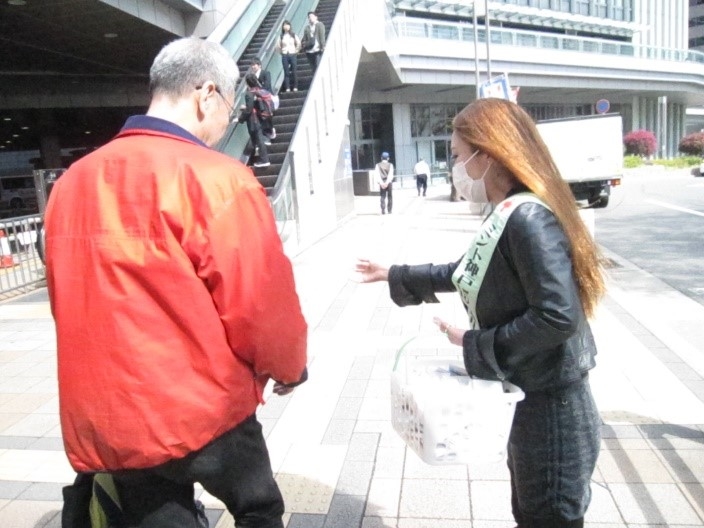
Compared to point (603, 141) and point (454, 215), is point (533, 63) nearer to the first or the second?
point (603, 141)

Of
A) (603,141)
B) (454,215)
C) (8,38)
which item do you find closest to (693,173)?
(603,141)

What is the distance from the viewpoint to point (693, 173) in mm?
29078

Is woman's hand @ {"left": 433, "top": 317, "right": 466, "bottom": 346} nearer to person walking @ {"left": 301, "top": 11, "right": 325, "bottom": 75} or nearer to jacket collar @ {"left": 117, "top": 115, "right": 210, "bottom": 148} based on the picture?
jacket collar @ {"left": 117, "top": 115, "right": 210, "bottom": 148}

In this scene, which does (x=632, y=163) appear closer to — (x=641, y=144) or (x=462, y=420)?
(x=641, y=144)

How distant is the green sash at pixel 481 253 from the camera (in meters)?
1.70

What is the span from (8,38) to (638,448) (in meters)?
17.2

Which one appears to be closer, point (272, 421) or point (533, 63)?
point (272, 421)

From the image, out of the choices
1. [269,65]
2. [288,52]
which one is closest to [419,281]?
[288,52]

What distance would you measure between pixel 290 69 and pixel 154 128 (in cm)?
1246

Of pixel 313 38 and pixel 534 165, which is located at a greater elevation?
pixel 313 38

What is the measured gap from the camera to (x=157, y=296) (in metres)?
1.48

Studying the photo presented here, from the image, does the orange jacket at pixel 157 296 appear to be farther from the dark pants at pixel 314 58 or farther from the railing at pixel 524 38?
the railing at pixel 524 38

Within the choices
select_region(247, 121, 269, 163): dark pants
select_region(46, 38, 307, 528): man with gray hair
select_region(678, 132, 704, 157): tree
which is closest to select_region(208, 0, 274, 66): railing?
select_region(247, 121, 269, 163): dark pants

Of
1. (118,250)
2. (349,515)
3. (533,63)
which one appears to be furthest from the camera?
(533,63)
